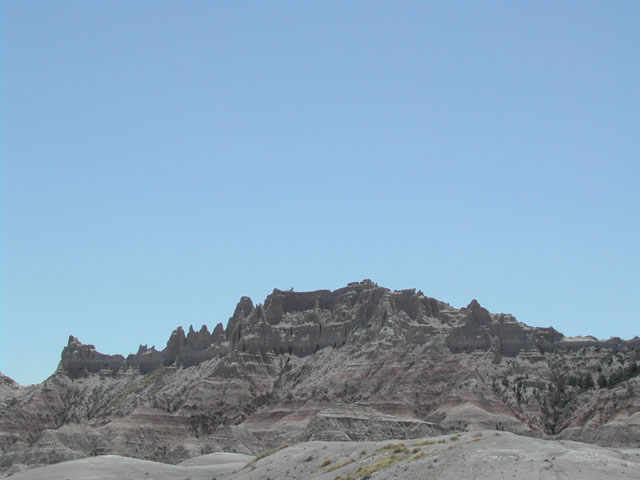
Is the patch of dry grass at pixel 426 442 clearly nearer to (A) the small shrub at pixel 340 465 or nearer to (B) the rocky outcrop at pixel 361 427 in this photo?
(A) the small shrub at pixel 340 465

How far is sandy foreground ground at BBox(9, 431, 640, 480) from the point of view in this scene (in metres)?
56.8

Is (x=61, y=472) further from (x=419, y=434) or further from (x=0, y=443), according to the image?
(x=0, y=443)

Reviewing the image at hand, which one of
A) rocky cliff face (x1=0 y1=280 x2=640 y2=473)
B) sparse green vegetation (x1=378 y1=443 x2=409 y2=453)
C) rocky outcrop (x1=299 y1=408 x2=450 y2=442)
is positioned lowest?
sparse green vegetation (x1=378 y1=443 x2=409 y2=453)

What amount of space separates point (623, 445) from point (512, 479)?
8351 centimetres

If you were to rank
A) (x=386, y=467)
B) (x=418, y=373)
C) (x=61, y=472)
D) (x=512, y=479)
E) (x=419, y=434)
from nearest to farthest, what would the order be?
(x=512, y=479) < (x=386, y=467) < (x=61, y=472) < (x=419, y=434) < (x=418, y=373)

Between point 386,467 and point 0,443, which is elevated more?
point 0,443

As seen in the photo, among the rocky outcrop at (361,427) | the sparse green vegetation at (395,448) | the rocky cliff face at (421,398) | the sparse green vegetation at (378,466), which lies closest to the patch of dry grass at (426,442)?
the sparse green vegetation at (395,448)

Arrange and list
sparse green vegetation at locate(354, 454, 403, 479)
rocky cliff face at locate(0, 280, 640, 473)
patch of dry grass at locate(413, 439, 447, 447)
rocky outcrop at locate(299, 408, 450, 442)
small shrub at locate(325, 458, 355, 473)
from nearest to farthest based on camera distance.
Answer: sparse green vegetation at locate(354, 454, 403, 479) → patch of dry grass at locate(413, 439, 447, 447) → small shrub at locate(325, 458, 355, 473) → rocky outcrop at locate(299, 408, 450, 442) → rocky cliff face at locate(0, 280, 640, 473)

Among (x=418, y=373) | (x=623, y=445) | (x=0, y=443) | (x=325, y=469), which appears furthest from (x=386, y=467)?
(x=0, y=443)

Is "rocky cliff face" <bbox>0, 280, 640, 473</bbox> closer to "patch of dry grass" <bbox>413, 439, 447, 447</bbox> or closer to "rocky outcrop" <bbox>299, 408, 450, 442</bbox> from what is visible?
"rocky outcrop" <bbox>299, 408, 450, 442</bbox>

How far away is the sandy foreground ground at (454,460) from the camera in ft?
186

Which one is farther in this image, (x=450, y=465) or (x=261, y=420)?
(x=261, y=420)

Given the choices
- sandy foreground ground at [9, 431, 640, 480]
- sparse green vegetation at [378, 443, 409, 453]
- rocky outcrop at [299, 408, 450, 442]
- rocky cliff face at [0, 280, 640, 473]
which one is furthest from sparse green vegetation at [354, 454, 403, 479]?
rocky cliff face at [0, 280, 640, 473]

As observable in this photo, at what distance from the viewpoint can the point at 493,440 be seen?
67938 millimetres
